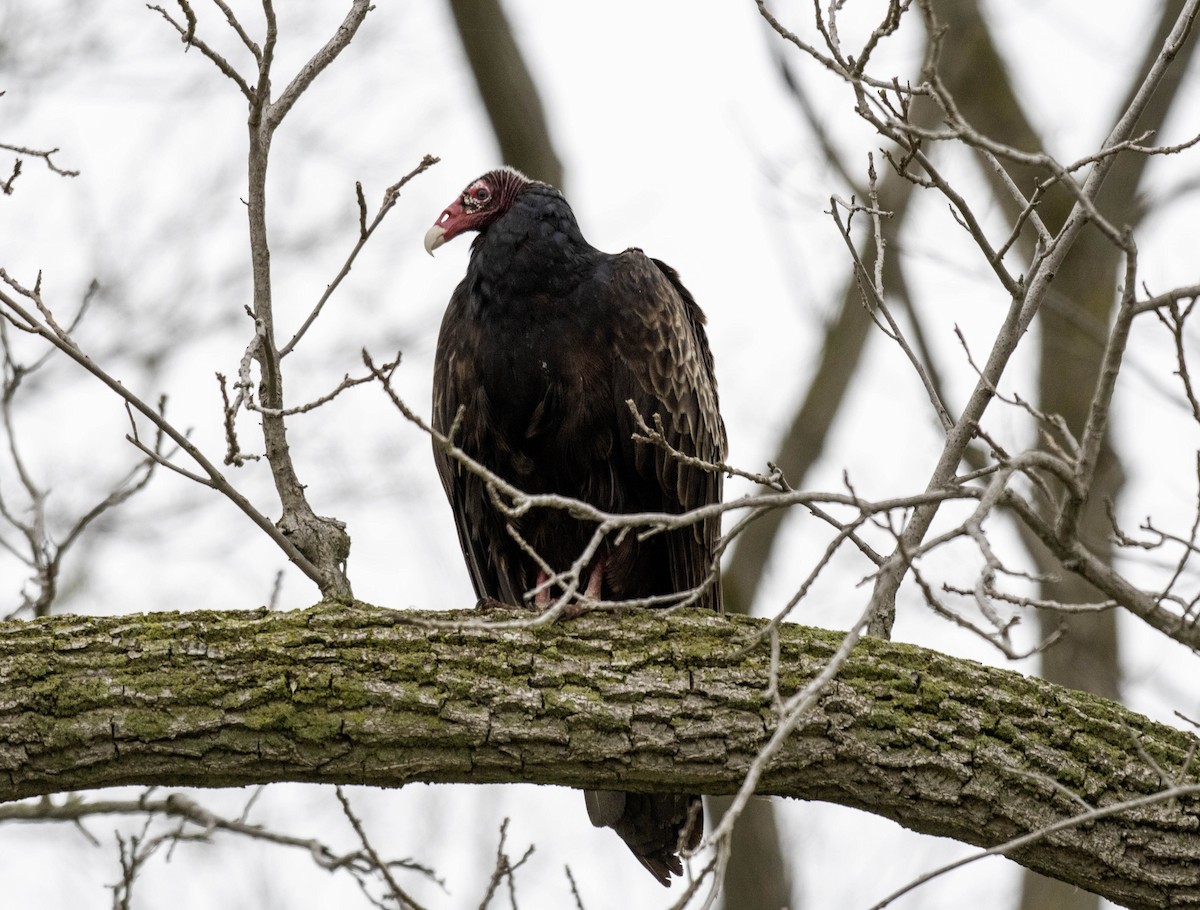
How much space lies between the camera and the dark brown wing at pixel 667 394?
3811 millimetres

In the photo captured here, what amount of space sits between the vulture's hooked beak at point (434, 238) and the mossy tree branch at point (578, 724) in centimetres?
166

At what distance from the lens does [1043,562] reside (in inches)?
230

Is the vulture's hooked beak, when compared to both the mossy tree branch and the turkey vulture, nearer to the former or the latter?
the turkey vulture

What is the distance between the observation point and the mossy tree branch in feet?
8.92

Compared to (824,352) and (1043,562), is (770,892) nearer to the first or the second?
(1043,562)

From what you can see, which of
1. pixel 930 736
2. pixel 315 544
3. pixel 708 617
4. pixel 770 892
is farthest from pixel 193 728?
pixel 770 892

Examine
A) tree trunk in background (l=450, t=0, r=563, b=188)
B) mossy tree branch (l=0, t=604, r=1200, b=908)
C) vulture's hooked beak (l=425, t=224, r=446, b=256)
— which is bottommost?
mossy tree branch (l=0, t=604, r=1200, b=908)

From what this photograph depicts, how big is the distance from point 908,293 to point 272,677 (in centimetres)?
428

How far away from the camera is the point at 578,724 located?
2.82 meters

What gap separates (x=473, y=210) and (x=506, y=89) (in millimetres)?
1620

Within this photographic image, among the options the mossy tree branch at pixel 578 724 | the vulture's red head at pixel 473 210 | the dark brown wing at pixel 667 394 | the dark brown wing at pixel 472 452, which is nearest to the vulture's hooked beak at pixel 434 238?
the vulture's red head at pixel 473 210

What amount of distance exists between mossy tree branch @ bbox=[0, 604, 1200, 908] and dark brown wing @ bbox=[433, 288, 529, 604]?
1.04 m

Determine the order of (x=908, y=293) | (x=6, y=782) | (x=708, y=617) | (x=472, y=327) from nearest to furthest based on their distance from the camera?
(x=6, y=782), (x=708, y=617), (x=472, y=327), (x=908, y=293)

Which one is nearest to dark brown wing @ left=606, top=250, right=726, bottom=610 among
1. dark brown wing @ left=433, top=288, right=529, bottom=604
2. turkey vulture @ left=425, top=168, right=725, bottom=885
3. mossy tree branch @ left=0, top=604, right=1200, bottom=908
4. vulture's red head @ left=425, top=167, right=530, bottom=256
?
turkey vulture @ left=425, top=168, right=725, bottom=885
